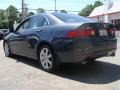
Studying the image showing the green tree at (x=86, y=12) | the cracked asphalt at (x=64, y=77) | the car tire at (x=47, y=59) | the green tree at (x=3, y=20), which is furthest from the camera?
the green tree at (x=86, y=12)

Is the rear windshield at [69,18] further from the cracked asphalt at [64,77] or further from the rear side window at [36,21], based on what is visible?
the cracked asphalt at [64,77]

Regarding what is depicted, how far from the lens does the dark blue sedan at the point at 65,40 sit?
610cm

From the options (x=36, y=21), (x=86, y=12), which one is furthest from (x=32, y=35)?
(x=86, y=12)

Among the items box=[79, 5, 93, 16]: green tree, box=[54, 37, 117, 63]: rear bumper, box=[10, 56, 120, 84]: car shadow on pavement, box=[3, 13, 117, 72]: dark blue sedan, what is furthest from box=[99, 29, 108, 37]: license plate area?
box=[79, 5, 93, 16]: green tree

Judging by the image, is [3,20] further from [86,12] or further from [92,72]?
[92,72]

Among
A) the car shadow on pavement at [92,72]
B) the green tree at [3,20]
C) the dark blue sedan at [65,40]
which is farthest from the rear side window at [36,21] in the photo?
the green tree at [3,20]

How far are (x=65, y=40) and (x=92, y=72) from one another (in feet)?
4.03

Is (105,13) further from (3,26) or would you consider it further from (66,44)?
(3,26)

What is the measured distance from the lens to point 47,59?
6832mm

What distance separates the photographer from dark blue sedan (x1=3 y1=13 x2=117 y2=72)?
6.10 m

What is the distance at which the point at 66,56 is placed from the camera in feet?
20.4

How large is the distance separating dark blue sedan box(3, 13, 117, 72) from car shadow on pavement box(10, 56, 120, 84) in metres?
0.41

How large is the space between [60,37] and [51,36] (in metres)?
0.36

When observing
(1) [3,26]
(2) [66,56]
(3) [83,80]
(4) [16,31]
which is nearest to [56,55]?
(2) [66,56]
